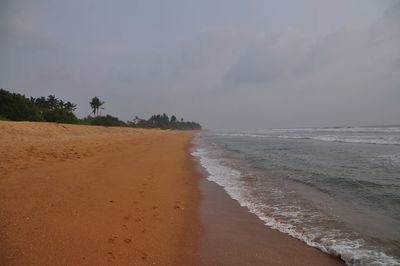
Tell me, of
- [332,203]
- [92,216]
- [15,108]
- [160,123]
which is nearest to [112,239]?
[92,216]

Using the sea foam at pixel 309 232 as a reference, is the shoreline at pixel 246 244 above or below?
below

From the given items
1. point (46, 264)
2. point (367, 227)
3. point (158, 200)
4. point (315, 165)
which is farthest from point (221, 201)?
point (315, 165)

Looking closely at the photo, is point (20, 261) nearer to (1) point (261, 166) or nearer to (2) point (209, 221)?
(2) point (209, 221)

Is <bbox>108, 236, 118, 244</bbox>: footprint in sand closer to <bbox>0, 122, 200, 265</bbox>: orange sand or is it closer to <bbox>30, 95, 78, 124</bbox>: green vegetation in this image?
<bbox>0, 122, 200, 265</bbox>: orange sand

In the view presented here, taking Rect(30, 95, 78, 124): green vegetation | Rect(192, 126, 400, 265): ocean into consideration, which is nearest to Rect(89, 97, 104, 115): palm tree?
Rect(30, 95, 78, 124): green vegetation

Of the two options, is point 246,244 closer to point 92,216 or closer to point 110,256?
point 110,256

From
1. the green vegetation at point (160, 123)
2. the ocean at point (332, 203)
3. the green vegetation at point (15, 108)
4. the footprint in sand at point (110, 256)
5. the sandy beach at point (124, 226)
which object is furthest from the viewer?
the green vegetation at point (160, 123)

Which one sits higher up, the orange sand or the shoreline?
the orange sand

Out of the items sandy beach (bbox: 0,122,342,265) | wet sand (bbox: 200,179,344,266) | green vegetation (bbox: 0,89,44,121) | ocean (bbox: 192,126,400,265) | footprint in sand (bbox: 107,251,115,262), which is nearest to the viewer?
footprint in sand (bbox: 107,251,115,262)

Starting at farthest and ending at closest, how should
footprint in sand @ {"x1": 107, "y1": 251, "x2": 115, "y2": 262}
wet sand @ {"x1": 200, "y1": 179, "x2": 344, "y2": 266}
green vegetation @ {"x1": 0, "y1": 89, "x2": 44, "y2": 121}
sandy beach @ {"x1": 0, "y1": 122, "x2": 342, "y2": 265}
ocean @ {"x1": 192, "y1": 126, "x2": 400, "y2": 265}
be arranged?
green vegetation @ {"x1": 0, "y1": 89, "x2": 44, "y2": 121}, ocean @ {"x1": 192, "y1": 126, "x2": 400, "y2": 265}, wet sand @ {"x1": 200, "y1": 179, "x2": 344, "y2": 266}, sandy beach @ {"x1": 0, "y1": 122, "x2": 342, "y2": 265}, footprint in sand @ {"x1": 107, "y1": 251, "x2": 115, "y2": 262}

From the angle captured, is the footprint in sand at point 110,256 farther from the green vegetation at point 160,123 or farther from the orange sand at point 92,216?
the green vegetation at point 160,123

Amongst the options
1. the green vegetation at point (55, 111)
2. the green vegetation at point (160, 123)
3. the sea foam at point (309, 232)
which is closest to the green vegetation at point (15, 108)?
the green vegetation at point (55, 111)

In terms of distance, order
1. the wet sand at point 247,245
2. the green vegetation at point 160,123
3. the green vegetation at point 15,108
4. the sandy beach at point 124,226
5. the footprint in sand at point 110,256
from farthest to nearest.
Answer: the green vegetation at point 160,123 → the green vegetation at point 15,108 → the wet sand at point 247,245 → the sandy beach at point 124,226 → the footprint in sand at point 110,256

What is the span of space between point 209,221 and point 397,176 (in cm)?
751
